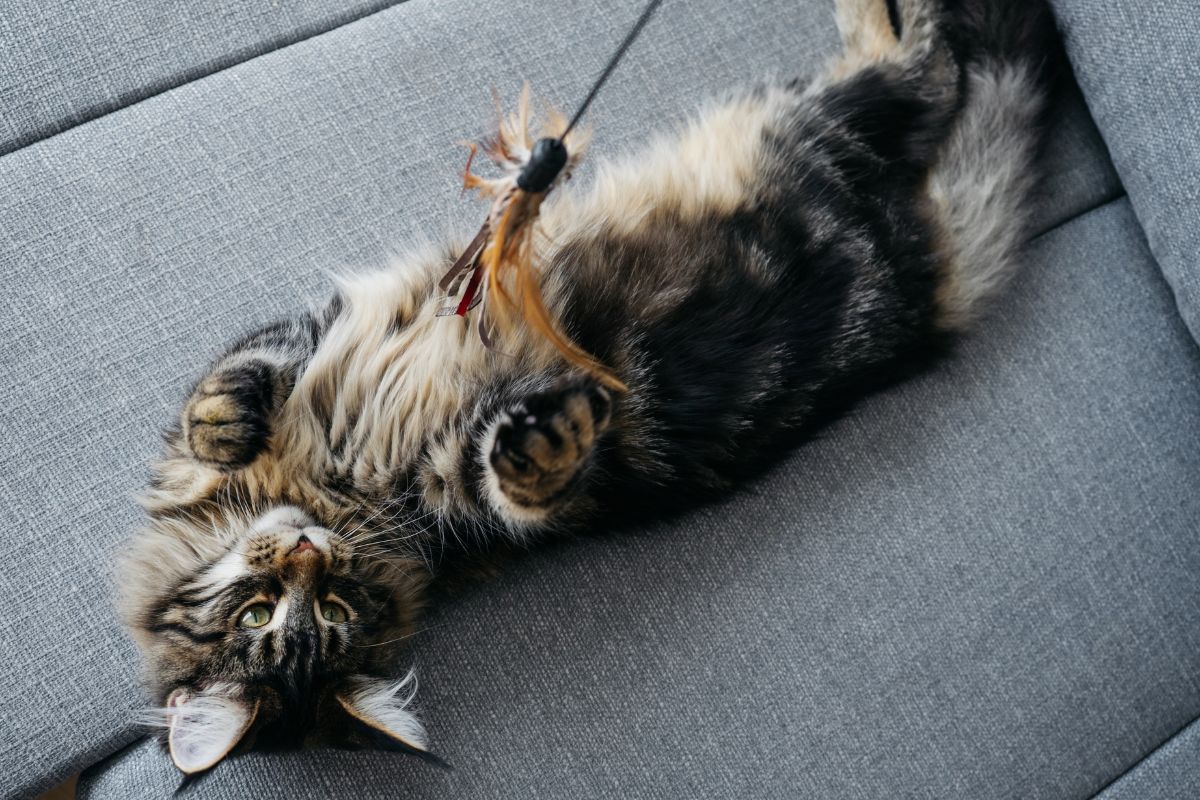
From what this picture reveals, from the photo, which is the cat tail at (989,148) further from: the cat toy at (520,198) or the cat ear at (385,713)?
the cat ear at (385,713)

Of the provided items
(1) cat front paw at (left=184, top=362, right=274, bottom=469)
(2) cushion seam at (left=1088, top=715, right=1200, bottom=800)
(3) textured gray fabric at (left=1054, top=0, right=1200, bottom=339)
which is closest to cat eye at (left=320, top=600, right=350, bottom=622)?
(1) cat front paw at (left=184, top=362, right=274, bottom=469)

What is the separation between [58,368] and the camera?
1.36 m

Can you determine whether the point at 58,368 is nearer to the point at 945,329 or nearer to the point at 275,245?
the point at 275,245

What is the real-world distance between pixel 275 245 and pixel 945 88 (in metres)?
1.22

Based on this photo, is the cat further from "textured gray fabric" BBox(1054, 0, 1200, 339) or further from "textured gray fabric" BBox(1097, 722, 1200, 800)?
"textured gray fabric" BBox(1097, 722, 1200, 800)

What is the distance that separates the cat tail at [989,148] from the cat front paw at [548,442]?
72cm

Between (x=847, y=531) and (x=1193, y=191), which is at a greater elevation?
(x=1193, y=191)

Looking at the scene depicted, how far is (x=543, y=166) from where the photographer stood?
0.87 m

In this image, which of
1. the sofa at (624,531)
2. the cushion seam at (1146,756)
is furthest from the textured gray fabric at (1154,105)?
the cushion seam at (1146,756)

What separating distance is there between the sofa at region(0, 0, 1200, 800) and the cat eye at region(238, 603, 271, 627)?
23 cm

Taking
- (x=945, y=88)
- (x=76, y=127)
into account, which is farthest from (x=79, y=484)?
(x=945, y=88)

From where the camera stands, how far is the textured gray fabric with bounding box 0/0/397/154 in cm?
140

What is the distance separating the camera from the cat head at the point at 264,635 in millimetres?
1178

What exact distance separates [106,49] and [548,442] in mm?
1054
